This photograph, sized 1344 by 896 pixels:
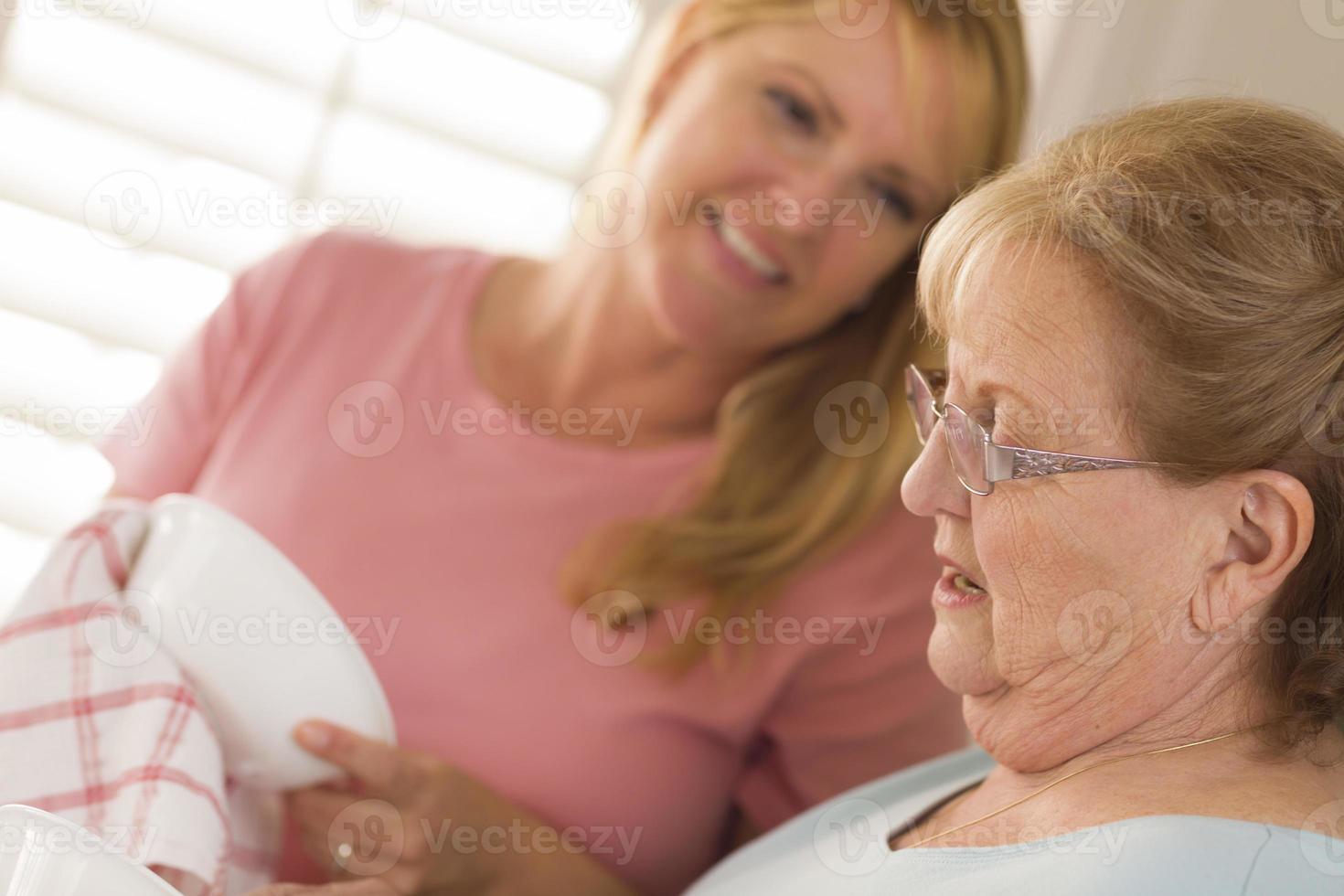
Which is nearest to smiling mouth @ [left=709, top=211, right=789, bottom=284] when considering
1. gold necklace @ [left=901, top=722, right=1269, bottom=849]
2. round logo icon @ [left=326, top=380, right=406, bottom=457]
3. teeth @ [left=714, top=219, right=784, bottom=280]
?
teeth @ [left=714, top=219, right=784, bottom=280]

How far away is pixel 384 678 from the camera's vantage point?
47.2 inches

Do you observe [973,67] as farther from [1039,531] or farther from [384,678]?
[384,678]

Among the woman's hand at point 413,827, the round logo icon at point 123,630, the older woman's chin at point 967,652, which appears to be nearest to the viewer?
the older woman's chin at point 967,652

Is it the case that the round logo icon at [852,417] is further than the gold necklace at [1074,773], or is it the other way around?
the round logo icon at [852,417]

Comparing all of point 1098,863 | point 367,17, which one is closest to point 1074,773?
point 1098,863

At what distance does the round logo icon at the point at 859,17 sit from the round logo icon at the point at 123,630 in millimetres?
815

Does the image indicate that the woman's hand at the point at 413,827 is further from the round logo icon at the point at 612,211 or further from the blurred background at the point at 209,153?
the blurred background at the point at 209,153

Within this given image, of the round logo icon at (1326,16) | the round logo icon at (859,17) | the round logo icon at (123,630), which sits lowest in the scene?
the round logo icon at (123,630)

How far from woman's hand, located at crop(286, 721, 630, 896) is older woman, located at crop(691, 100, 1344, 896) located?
0.46 m

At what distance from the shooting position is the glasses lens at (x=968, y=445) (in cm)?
71

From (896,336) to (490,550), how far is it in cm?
49

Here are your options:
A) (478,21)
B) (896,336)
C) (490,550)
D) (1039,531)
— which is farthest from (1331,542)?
(478,21)

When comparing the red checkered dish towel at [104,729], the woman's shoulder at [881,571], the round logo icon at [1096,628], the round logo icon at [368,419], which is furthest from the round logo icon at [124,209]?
the round logo icon at [1096,628]

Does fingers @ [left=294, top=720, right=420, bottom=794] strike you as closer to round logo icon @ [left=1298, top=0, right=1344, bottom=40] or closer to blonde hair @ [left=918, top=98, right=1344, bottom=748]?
blonde hair @ [left=918, top=98, right=1344, bottom=748]
